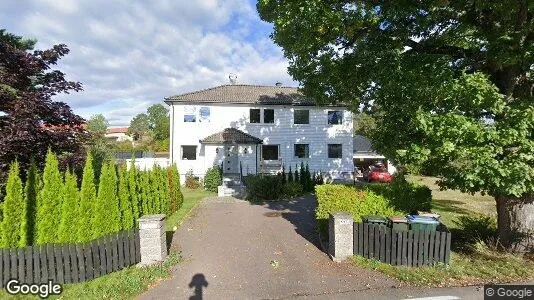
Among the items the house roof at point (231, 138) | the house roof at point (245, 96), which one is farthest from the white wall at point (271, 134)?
the house roof at point (231, 138)

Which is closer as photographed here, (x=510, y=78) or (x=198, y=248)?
(x=510, y=78)

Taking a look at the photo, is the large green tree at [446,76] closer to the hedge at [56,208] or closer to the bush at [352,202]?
the bush at [352,202]

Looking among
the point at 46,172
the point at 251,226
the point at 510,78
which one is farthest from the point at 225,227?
the point at 510,78

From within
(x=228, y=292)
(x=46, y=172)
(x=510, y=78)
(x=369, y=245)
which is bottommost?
(x=228, y=292)

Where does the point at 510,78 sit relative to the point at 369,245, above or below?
above

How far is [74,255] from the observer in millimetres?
7773

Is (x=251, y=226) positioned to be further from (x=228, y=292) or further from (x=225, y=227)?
(x=228, y=292)

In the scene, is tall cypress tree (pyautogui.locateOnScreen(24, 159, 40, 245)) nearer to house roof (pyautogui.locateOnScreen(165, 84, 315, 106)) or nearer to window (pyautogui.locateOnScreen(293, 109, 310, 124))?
house roof (pyautogui.locateOnScreen(165, 84, 315, 106))

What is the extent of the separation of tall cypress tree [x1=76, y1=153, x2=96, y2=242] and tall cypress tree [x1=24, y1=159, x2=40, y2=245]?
111cm

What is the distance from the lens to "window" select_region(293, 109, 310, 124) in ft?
92.1

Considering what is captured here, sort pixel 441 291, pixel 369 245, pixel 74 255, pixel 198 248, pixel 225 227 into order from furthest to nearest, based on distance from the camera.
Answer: pixel 225 227
pixel 198 248
pixel 369 245
pixel 74 255
pixel 441 291

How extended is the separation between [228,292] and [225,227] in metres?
5.91

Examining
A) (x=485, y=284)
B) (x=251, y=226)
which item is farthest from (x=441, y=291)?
(x=251, y=226)

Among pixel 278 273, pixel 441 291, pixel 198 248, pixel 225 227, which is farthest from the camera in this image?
pixel 225 227
